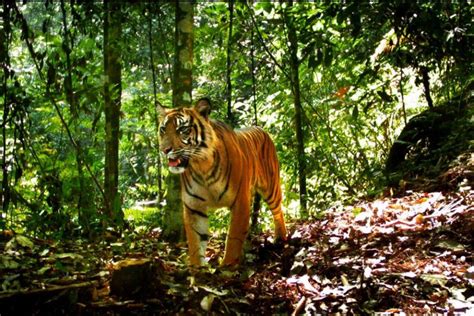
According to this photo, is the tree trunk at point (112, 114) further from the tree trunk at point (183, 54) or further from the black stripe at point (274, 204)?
the black stripe at point (274, 204)

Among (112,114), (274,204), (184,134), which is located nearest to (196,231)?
(184,134)

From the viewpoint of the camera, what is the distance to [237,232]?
4.20 m

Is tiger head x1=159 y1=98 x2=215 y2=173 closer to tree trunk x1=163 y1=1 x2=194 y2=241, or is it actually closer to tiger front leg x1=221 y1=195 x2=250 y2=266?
tree trunk x1=163 y1=1 x2=194 y2=241

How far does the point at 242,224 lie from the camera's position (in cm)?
425

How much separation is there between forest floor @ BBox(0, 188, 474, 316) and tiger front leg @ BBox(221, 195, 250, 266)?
7.4 inches

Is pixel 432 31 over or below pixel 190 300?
over

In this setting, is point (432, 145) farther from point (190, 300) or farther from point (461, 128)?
point (190, 300)

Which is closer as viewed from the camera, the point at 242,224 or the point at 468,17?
the point at 242,224

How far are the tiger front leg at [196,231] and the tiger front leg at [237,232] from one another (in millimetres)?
231

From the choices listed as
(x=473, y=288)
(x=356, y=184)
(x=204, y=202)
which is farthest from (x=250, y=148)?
(x=473, y=288)

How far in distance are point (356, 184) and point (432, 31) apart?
142 inches

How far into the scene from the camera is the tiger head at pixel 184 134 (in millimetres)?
4133

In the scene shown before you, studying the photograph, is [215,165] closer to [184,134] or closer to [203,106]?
[184,134]

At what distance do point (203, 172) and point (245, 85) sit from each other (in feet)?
10.9
